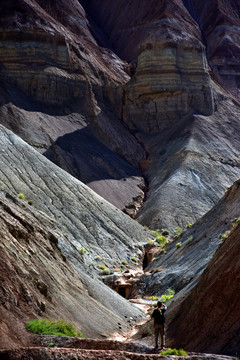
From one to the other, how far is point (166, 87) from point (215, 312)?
59623mm

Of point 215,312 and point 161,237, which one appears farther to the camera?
point 161,237

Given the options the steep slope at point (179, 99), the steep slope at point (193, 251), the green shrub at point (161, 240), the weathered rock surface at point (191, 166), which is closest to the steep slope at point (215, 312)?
the steep slope at point (193, 251)

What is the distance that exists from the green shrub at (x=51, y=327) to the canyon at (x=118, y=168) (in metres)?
0.34

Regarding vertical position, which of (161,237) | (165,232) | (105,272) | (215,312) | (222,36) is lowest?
(105,272)

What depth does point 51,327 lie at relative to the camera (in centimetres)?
1688

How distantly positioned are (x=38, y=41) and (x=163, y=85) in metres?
16.2

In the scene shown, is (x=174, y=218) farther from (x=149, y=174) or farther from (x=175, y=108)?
(x=175, y=108)

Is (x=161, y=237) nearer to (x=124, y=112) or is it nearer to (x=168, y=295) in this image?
(x=168, y=295)

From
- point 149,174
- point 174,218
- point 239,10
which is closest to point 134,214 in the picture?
point 174,218

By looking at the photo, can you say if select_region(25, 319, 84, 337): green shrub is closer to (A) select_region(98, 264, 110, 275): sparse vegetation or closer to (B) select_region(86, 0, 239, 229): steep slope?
(A) select_region(98, 264, 110, 275): sparse vegetation

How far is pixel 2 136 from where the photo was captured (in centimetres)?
4500

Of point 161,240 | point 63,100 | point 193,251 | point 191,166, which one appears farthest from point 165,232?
point 63,100

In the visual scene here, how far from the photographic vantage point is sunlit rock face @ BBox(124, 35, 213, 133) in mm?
73938

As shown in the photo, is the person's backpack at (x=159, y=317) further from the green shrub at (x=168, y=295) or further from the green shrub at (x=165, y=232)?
the green shrub at (x=165, y=232)
